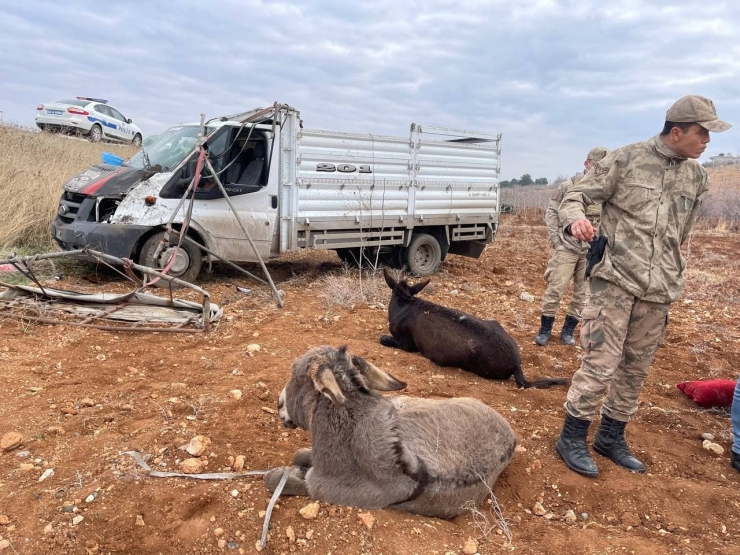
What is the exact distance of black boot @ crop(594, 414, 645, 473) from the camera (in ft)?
11.9

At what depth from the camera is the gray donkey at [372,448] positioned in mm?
2734

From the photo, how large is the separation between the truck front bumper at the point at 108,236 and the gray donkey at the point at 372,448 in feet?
17.0

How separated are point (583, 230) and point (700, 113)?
1.02 metres

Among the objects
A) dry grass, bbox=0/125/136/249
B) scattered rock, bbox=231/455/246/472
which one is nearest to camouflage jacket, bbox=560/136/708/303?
scattered rock, bbox=231/455/246/472

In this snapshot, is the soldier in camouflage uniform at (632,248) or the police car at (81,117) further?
the police car at (81,117)

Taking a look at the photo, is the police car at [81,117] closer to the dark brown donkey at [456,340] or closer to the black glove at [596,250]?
the dark brown donkey at [456,340]

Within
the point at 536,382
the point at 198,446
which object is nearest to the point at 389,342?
the point at 536,382

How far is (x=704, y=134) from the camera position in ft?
10.6

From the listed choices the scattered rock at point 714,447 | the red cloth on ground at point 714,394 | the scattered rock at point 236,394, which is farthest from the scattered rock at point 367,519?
the red cloth on ground at point 714,394

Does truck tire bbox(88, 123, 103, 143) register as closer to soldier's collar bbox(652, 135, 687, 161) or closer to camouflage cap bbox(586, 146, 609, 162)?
camouflage cap bbox(586, 146, 609, 162)

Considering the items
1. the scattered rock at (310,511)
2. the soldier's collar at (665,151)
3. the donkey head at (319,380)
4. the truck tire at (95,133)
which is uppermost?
the truck tire at (95,133)

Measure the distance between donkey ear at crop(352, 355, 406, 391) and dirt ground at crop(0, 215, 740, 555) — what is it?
0.70 metres

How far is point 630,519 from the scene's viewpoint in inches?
119

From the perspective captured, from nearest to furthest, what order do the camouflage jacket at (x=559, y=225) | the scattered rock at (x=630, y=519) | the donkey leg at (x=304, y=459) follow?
the scattered rock at (x=630, y=519)
the donkey leg at (x=304, y=459)
the camouflage jacket at (x=559, y=225)
